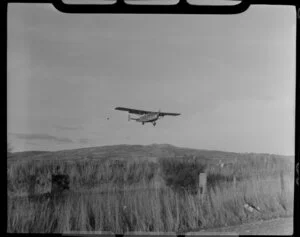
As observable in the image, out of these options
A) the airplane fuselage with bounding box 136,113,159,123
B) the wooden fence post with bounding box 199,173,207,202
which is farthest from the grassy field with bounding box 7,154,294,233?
the airplane fuselage with bounding box 136,113,159,123

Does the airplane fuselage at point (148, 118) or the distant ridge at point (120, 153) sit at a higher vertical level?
the airplane fuselage at point (148, 118)

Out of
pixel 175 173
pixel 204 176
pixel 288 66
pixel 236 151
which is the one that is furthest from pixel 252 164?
pixel 288 66

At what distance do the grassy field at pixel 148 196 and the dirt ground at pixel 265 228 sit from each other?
25mm

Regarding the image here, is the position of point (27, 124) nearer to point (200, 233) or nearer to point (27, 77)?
point (27, 77)

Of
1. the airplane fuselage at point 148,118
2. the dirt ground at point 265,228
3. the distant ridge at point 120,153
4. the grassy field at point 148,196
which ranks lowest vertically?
the dirt ground at point 265,228

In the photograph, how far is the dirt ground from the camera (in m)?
1.67

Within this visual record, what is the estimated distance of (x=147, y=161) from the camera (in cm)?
168

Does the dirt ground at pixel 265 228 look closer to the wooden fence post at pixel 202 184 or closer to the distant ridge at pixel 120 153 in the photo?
the wooden fence post at pixel 202 184

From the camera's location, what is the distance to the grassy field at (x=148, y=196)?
1.66 meters

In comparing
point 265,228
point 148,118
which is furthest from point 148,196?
point 265,228

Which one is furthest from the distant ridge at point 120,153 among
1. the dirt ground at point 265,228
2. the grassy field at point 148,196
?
the dirt ground at point 265,228

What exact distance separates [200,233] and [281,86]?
2.32ft

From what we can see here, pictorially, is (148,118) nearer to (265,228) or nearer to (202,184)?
(202,184)

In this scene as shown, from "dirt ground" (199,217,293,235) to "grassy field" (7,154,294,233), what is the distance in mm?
25
